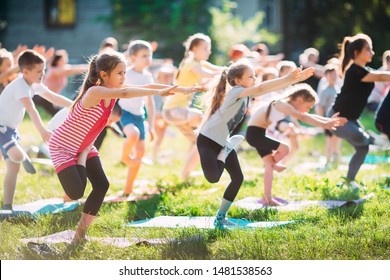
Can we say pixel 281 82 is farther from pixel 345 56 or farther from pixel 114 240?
pixel 345 56

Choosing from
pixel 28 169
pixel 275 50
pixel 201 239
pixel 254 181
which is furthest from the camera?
pixel 275 50

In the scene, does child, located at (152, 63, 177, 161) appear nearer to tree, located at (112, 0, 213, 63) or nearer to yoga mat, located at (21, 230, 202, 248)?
yoga mat, located at (21, 230, 202, 248)

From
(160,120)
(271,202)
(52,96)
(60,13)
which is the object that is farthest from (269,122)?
(60,13)

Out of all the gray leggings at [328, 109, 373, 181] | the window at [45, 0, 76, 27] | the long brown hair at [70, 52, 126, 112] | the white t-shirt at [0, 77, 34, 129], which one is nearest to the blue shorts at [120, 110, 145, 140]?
the white t-shirt at [0, 77, 34, 129]

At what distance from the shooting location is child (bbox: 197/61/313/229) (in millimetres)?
6141

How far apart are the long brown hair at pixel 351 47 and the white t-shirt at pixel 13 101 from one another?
3.11 metres

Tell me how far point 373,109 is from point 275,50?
53.9 ft

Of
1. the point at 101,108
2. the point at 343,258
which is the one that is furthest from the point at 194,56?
the point at 343,258

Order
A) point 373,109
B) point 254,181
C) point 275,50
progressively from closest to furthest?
point 254,181
point 373,109
point 275,50

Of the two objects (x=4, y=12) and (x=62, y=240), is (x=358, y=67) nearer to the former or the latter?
(x=62, y=240)

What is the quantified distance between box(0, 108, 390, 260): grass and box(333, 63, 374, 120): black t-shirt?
75 cm

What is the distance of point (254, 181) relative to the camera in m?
8.35

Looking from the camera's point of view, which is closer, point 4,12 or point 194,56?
point 194,56

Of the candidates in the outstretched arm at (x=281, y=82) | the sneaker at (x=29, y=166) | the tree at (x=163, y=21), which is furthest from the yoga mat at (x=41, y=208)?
the tree at (x=163, y=21)
